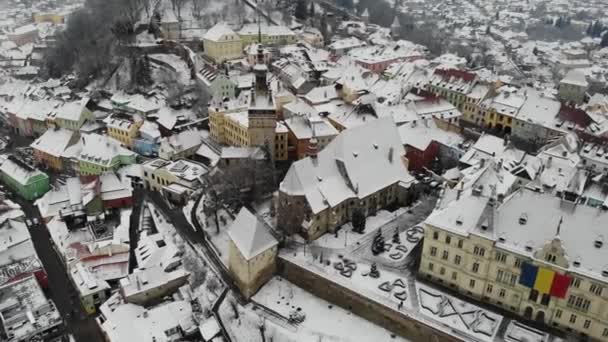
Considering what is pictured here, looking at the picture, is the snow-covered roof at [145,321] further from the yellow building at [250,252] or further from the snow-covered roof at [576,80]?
the snow-covered roof at [576,80]

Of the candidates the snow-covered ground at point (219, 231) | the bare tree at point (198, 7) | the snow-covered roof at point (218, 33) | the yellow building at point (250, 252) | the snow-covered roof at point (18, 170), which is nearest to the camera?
the yellow building at point (250, 252)

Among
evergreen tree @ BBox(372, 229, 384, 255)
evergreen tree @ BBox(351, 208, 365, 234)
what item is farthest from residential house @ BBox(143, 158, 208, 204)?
evergreen tree @ BBox(372, 229, 384, 255)

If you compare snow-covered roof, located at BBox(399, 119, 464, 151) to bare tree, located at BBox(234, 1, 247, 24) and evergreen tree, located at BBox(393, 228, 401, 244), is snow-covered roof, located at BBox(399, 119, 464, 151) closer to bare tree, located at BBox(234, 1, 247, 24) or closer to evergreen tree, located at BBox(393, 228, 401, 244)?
evergreen tree, located at BBox(393, 228, 401, 244)

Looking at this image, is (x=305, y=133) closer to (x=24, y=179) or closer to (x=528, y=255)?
(x=528, y=255)

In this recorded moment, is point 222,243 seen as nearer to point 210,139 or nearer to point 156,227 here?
point 156,227

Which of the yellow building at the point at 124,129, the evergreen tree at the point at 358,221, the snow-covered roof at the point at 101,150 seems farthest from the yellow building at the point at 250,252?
the yellow building at the point at 124,129
